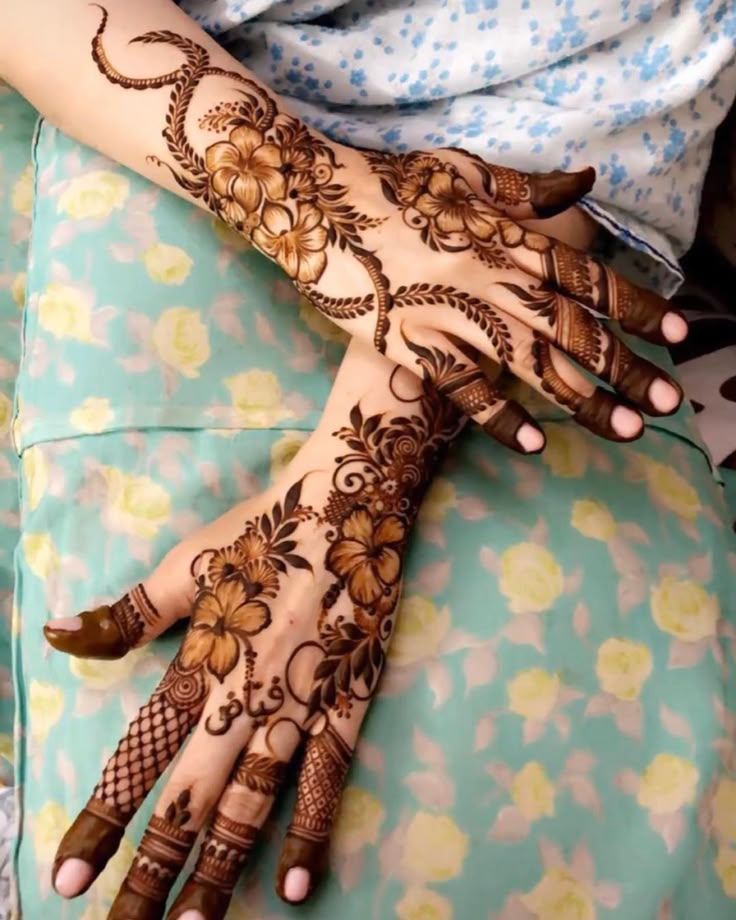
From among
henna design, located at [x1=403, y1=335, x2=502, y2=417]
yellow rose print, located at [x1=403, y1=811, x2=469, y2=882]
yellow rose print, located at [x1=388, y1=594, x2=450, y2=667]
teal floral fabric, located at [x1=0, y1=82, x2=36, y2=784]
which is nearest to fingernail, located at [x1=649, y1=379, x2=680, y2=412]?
henna design, located at [x1=403, y1=335, x2=502, y2=417]

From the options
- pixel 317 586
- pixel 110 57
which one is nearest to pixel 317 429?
pixel 317 586

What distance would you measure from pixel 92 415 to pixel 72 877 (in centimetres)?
35

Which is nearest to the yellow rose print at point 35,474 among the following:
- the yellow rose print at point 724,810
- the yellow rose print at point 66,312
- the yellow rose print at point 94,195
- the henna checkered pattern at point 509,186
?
the yellow rose print at point 66,312

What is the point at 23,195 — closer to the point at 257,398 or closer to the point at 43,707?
the point at 257,398

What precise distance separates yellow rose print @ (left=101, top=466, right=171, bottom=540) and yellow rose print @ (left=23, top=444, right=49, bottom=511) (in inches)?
2.3

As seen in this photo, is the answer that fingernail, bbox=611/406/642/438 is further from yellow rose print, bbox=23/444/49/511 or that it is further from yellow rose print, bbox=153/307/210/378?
yellow rose print, bbox=23/444/49/511

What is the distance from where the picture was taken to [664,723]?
63 centimetres

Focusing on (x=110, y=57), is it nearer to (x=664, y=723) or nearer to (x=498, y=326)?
(x=498, y=326)

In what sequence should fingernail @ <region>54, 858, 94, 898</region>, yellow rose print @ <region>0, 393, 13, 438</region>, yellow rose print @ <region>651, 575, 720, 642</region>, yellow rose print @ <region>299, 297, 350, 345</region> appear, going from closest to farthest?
fingernail @ <region>54, 858, 94, 898</region> < yellow rose print @ <region>651, 575, 720, 642</region> < yellow rose print @ <region>299, 297, 350, 345</region> < yellow rose print @ <region>0, 393, 13, 438</region>

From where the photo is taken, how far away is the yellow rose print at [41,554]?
706mm

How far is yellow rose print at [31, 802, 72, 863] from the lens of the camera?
63 cm

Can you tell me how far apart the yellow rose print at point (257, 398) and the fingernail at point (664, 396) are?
0.29m

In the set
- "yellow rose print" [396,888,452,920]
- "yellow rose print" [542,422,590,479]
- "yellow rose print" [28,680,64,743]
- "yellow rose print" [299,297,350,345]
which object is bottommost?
"yellow rose print" [28,680,64,743]

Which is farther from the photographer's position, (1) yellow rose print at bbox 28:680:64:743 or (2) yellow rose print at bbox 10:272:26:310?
(2) yellow rose print at bbox 10:272:26:310
